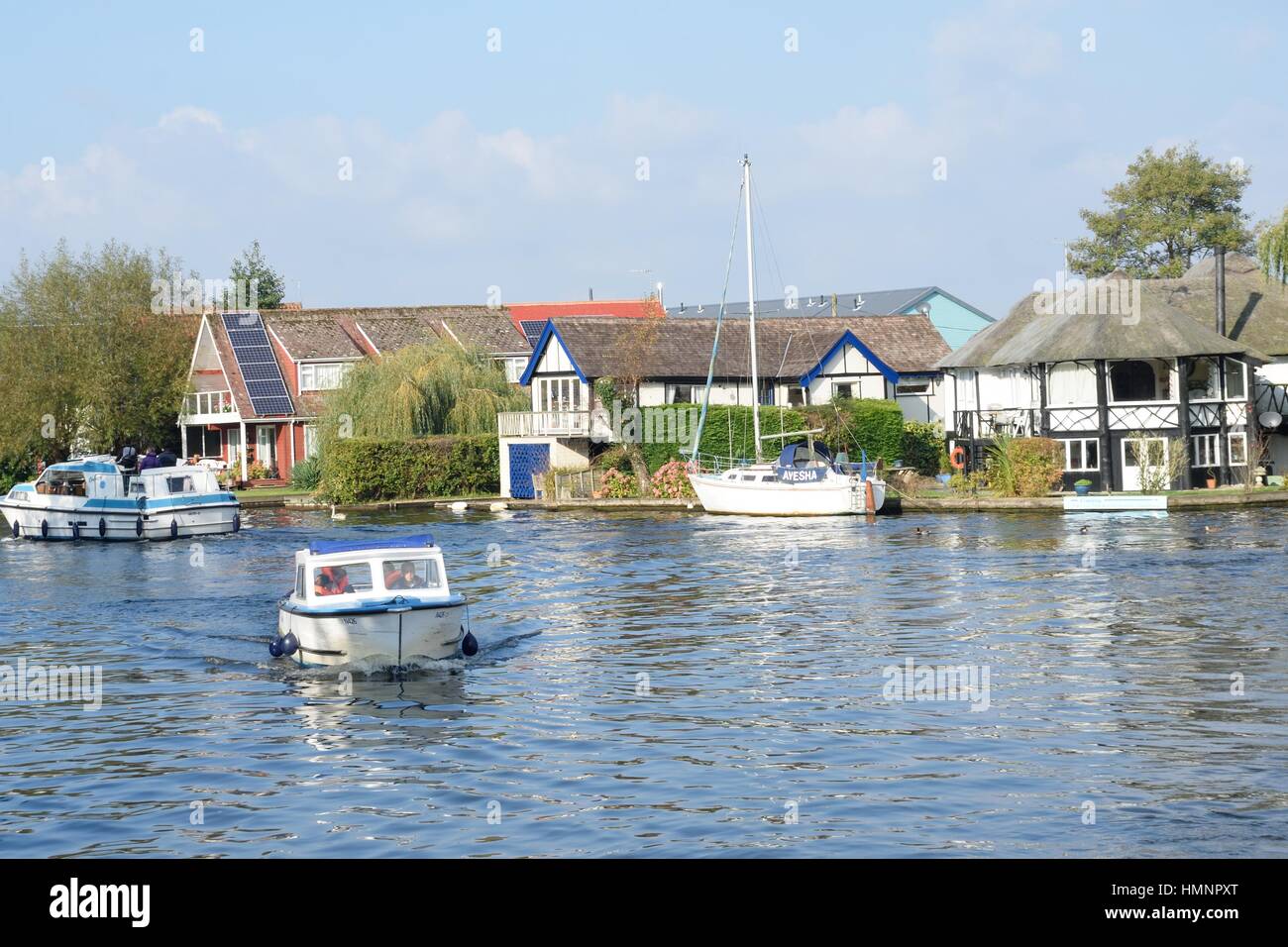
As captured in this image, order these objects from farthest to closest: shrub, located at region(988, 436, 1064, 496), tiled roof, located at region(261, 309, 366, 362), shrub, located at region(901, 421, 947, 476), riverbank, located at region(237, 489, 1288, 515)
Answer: tiled roof, located at region(261, 309, 366, 362), shrub, located at region(901, 421, 947, 476), shrub, located at region(988, 436, 1064, 496), riverbank, located at region(237, 489, 1288, 515)

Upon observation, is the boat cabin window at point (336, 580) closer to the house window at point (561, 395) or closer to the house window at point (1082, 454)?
the house window at point (1082, 454)

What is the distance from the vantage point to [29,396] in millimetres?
77375

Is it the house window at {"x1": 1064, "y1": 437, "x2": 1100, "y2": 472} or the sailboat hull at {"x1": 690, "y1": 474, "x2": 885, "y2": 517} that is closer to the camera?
the sailboat hull at {"x1": 690, "y1": 474, "x2": 885, "y2": 517}

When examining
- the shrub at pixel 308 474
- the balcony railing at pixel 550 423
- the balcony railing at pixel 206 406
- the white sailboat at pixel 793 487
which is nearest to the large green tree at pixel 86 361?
the balcony railing at pixel 206 406

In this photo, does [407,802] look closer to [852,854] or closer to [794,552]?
[852,854]

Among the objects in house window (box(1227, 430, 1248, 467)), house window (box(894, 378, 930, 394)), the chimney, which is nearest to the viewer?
house window (box(1227, 430, 1248, 467))

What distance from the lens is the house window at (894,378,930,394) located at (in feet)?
247

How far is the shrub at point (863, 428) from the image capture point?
63.7 metres

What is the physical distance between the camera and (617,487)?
210 feet

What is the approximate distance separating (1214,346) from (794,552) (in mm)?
22411

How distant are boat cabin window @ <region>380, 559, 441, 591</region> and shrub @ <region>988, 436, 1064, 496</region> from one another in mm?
33373

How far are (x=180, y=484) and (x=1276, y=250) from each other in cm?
3973

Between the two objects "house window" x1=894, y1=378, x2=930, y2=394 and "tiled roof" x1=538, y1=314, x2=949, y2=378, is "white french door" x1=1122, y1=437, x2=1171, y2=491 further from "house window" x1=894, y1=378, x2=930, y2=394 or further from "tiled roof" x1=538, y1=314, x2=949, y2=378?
"house window" x1=894, y1=378, x2=930, y2=394

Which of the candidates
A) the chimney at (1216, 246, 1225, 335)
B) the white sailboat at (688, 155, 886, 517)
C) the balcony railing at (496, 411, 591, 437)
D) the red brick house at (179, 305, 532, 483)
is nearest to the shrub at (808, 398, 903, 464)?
the white sailboat at (688, 155, 886, 517)
